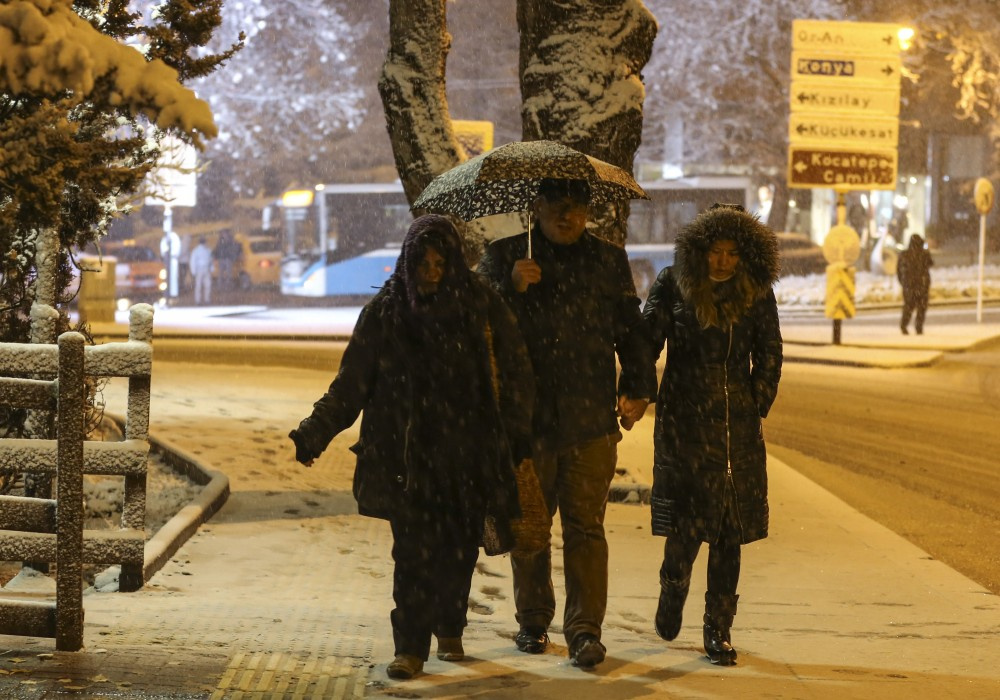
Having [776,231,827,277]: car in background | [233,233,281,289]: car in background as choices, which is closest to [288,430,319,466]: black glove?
[776,231,827,277]: car in background

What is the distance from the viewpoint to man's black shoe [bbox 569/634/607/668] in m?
5.70

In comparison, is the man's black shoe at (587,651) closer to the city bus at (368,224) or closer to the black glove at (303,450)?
the black glove at (303,450)

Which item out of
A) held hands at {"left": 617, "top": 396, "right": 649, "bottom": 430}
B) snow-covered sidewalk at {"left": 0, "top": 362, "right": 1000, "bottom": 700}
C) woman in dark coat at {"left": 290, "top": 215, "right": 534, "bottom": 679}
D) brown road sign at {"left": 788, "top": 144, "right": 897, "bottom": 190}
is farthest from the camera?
brown road sign at {"left": 788, "top": 144, "right": 897, "bottom": 190}

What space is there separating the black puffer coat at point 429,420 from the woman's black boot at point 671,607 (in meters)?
0.96

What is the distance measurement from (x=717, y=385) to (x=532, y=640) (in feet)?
4.22

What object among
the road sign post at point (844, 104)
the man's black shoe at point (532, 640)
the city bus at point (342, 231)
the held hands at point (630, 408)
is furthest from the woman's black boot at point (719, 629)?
the city bus at point (342, 231)

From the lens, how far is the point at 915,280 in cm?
2698

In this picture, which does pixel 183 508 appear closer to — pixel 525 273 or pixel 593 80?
pixel 593 80

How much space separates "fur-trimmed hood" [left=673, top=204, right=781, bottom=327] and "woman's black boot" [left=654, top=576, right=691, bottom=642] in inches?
43.8

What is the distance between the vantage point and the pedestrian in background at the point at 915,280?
2691cm

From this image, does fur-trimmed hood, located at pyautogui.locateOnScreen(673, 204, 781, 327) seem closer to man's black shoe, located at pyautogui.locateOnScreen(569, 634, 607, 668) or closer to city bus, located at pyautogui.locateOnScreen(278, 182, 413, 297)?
man's black shoe, located at pyautogui.locateOnScreen(569, 634, 607, 668)

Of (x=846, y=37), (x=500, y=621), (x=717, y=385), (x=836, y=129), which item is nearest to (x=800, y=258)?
(x=836, y=129)

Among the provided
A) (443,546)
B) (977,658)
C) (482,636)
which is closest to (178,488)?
(482,636)

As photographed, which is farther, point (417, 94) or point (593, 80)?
point (417, 94)
